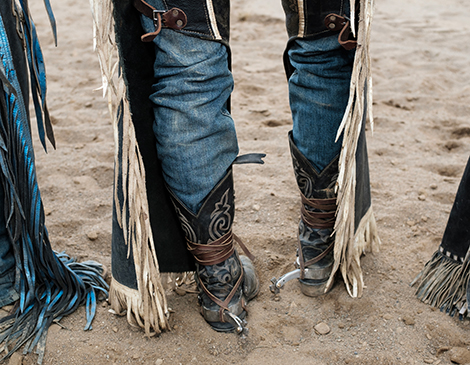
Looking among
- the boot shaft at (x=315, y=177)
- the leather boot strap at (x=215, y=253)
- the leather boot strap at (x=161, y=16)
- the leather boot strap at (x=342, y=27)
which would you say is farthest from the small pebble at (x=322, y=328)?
the leather boot strap at (x=161, y=16)

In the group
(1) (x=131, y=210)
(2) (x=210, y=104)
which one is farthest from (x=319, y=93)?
(1) (x=131, y=210)

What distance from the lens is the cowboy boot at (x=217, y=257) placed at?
117 centimetres

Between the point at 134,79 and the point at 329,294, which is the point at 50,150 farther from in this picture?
the point at 329,294

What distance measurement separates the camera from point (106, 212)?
1.73 m

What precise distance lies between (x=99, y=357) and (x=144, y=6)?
82 centimetres

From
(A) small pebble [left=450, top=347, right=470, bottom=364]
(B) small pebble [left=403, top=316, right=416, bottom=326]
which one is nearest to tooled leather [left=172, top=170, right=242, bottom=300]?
(B) small pebble [left=403, top=316, right=416, bottom=326]

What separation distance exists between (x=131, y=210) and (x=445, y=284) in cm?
84

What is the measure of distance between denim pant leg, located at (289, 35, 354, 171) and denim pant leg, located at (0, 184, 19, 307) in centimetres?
79

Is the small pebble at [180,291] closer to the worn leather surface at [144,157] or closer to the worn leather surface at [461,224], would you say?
the worn leather surface at [144,157]

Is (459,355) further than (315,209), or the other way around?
(315,209)

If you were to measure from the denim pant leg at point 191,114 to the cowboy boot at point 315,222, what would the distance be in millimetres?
235

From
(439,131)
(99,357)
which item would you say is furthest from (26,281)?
(439,131)

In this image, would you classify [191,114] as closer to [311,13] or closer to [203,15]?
[203,15]

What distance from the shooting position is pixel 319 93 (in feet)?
3.99
